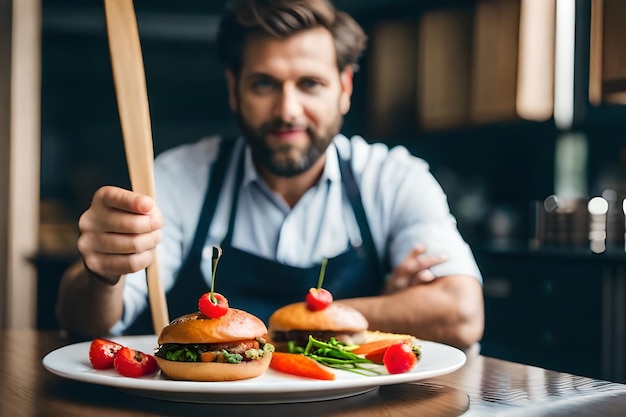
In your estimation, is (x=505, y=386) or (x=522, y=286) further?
(x=522, y=286)

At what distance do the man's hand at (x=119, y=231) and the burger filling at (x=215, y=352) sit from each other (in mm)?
358

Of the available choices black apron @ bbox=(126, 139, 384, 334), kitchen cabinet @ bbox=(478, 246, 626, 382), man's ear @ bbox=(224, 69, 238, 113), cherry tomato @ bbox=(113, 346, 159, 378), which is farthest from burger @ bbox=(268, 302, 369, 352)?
kitchen cabinet @ bbox=(478, 246, 626, 382)

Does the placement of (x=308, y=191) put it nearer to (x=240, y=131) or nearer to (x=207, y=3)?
(x=240, y=131)

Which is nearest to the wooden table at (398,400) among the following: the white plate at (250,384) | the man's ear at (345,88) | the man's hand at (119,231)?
the white plate at (250,384)

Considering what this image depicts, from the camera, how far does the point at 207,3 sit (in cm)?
213

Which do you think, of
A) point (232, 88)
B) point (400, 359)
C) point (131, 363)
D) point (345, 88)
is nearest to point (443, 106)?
point (345, 88)

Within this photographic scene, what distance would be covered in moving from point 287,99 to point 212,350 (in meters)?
1.11

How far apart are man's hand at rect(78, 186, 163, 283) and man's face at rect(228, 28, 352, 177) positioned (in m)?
0.63

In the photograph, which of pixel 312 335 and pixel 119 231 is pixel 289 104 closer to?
pixel 119 231

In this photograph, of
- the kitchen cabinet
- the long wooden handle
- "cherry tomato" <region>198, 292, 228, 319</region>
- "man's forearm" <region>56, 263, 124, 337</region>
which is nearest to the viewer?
"cherry tomato" <region>198, 292, 228, 319</region>

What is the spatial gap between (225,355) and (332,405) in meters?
0.14

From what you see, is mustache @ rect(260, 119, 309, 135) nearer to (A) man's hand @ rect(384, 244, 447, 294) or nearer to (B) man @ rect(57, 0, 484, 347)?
(B) man @ rect(57, 0, 484, 347)

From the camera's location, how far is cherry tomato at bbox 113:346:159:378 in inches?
38.4

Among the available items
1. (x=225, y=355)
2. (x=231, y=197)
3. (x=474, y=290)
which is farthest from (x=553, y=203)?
(x=225, y=355)
